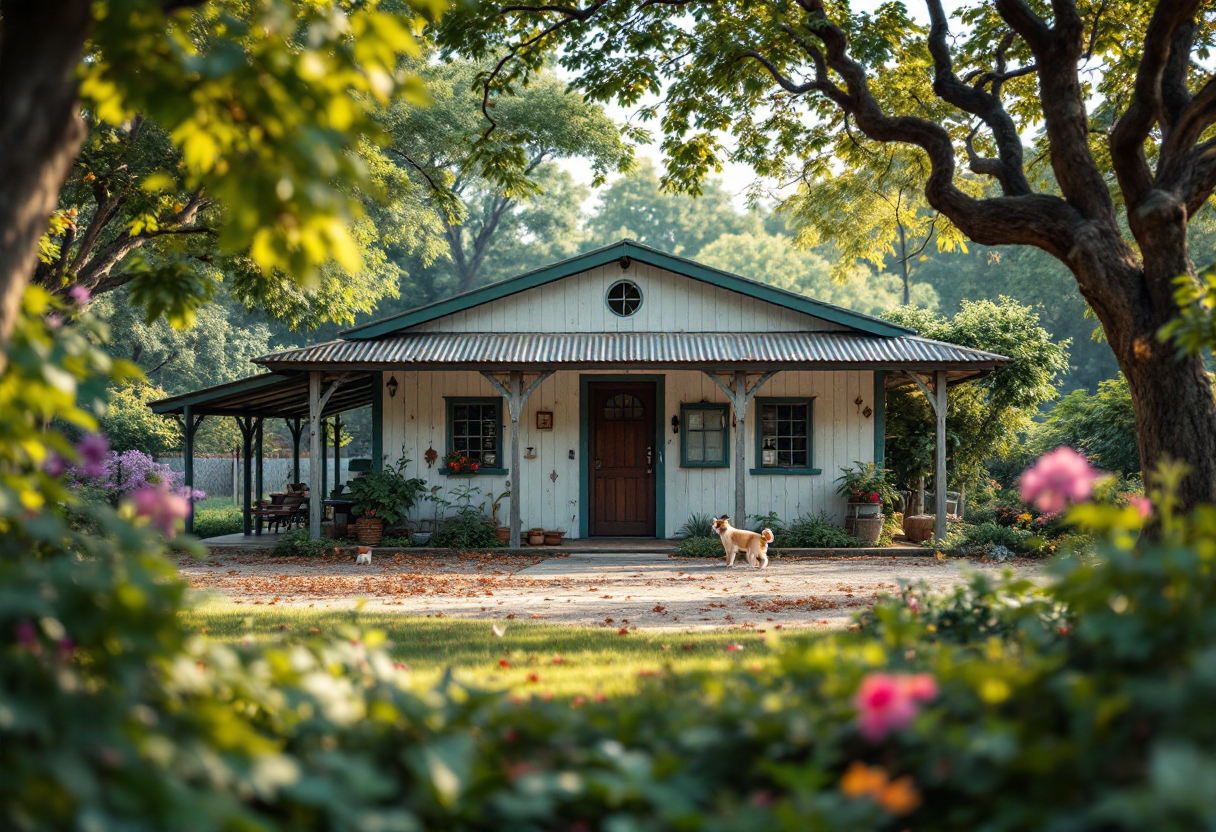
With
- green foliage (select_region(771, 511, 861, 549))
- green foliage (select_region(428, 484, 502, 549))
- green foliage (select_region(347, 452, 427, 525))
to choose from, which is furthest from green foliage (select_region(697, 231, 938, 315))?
green foliage (select_region(347, 452, 427, 525))

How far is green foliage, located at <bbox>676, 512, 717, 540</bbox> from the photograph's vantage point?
1417 centimetres

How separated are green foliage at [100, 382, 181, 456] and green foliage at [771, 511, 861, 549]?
19187 mm

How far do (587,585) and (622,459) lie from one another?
4.76 m

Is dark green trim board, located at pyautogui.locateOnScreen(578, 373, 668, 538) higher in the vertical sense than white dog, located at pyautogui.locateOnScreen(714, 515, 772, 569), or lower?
higher

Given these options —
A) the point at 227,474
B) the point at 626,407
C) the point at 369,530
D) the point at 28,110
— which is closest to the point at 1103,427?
the point at 626,407

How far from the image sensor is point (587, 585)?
10070 millimetres

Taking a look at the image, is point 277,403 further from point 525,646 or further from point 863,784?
point 863,784

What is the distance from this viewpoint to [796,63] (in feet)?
34.8

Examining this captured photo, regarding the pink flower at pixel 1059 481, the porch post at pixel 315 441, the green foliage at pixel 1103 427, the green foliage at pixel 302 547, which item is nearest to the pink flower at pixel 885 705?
the pink flower at pixel 1059 481

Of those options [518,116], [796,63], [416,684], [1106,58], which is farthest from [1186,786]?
[518,116]

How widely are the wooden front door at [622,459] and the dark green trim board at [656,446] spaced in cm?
11

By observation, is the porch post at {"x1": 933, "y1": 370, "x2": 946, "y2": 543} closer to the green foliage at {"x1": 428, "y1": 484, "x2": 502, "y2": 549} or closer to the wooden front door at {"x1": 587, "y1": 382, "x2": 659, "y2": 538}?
the wooden front door at {"x1": 587, "y1": 382, "x2": 659, "y2": 538}

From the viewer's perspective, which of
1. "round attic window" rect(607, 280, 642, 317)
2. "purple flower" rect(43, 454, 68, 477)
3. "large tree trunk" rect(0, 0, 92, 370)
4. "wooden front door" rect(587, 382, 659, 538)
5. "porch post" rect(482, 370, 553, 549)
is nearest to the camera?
"large tree trunk" rect(0, 0, 92, 370)

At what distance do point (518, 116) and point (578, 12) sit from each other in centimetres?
1845
